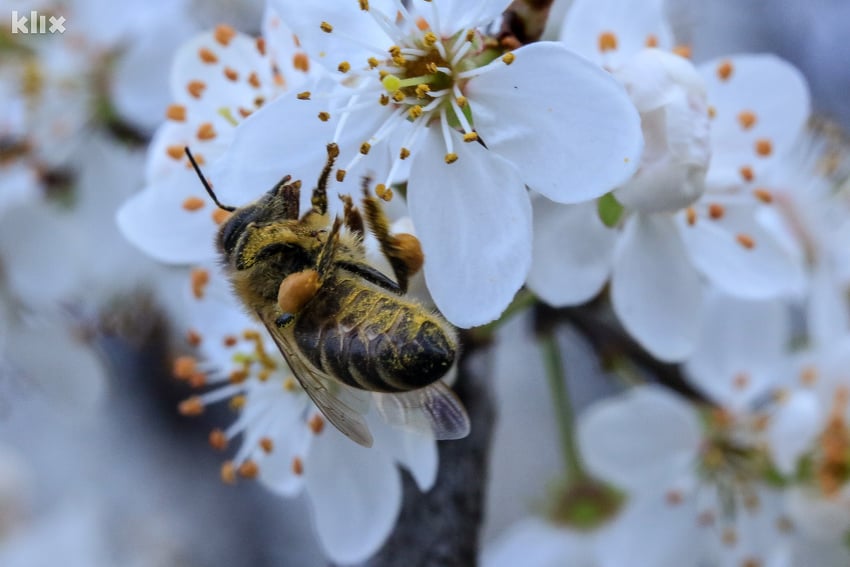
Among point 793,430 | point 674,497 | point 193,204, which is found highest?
point 193,204

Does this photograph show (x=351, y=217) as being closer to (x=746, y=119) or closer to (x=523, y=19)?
(x=523, y=19)

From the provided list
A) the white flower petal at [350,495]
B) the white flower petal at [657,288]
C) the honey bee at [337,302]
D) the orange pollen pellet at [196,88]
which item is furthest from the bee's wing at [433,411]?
the orange pollen pellet at [196,88]

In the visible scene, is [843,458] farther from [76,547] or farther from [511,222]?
[76,547]

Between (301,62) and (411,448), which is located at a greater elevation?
(301,62)

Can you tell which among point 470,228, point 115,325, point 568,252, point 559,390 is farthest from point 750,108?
point 115,325

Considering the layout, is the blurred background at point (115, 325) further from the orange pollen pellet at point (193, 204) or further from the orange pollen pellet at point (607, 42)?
the orange pollen pellet at point (193, 204)
